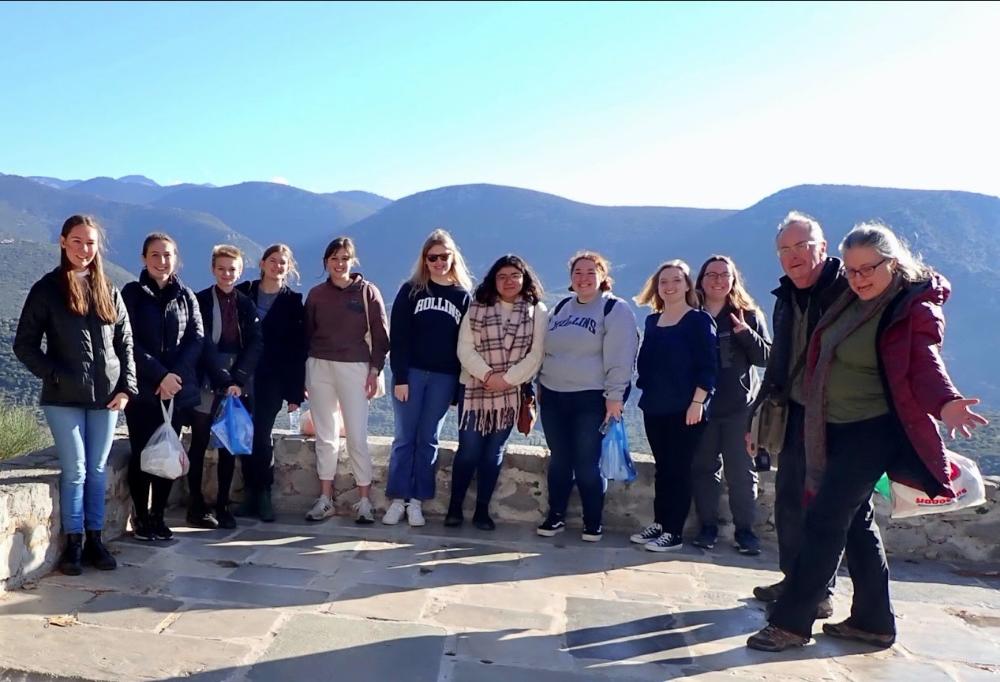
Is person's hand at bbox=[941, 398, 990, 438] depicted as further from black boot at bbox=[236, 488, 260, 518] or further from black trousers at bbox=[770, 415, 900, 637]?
black boot at bbox=[236, 488, 260, 518]

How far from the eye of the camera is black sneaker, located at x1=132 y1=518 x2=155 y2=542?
396cm

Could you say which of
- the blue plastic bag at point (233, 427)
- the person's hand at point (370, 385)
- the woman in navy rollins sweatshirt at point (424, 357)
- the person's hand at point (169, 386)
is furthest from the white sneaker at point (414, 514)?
the person's hand at point (169, 386)

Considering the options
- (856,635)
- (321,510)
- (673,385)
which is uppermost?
(673,385)

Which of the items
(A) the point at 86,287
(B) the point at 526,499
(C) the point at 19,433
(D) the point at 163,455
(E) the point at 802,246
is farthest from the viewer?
(C) the point at 19,433

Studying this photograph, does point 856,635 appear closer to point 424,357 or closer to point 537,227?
point 424,357

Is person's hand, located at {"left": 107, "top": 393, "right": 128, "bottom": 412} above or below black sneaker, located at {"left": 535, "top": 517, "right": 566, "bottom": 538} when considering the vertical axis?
above

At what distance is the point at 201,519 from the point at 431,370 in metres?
1.65

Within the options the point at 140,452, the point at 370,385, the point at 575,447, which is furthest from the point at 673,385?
the point at 140,452

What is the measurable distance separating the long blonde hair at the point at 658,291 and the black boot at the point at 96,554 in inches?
126

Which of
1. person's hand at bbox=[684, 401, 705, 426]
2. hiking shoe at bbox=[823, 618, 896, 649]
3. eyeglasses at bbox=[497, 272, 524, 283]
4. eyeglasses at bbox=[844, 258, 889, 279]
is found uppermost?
eyeglasses at bbox=[497, 272, 524, 283]

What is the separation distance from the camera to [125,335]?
3598 millimetres

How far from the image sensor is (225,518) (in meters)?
4.34

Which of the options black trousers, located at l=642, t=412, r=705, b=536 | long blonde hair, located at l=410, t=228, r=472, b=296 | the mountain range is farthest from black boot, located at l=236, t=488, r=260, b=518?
the mountain range

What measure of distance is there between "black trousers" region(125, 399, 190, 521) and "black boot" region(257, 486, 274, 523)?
636mm
